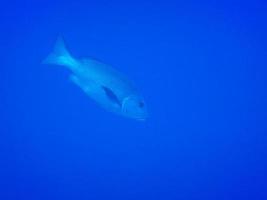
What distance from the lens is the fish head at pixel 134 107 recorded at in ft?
10.3

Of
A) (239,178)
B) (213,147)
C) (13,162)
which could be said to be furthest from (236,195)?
(13,162)

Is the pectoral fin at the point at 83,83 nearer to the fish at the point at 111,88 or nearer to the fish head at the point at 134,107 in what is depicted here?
the fish at the point at 111,88

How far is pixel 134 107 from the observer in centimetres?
319

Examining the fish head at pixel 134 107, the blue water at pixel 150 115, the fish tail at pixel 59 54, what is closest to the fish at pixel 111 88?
the fish head at pixel 134 107

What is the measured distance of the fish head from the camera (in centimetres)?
315

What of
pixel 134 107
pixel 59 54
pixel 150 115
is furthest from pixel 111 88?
pixel 150 115

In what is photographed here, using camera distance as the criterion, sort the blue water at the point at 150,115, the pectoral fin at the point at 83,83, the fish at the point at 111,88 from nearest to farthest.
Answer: the fish at the point at 111,88 < the pectoral fin at the point at 83,83 < the blue water at the point at 150,115

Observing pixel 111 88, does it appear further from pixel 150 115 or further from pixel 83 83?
pixel 150 115

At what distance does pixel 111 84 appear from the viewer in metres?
3.13

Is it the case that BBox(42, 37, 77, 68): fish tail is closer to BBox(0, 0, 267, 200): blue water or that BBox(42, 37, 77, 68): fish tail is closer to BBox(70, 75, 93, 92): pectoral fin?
BBox(70, 75, 93, 92): pectoral fin

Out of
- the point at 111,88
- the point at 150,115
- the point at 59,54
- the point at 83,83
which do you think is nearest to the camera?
the point at 111,88

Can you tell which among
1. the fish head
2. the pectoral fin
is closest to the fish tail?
the pectoral fin

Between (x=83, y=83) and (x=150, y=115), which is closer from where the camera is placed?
(x=83, y=83)

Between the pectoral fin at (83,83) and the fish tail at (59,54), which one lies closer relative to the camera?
the pectoral fin at (83,83)
